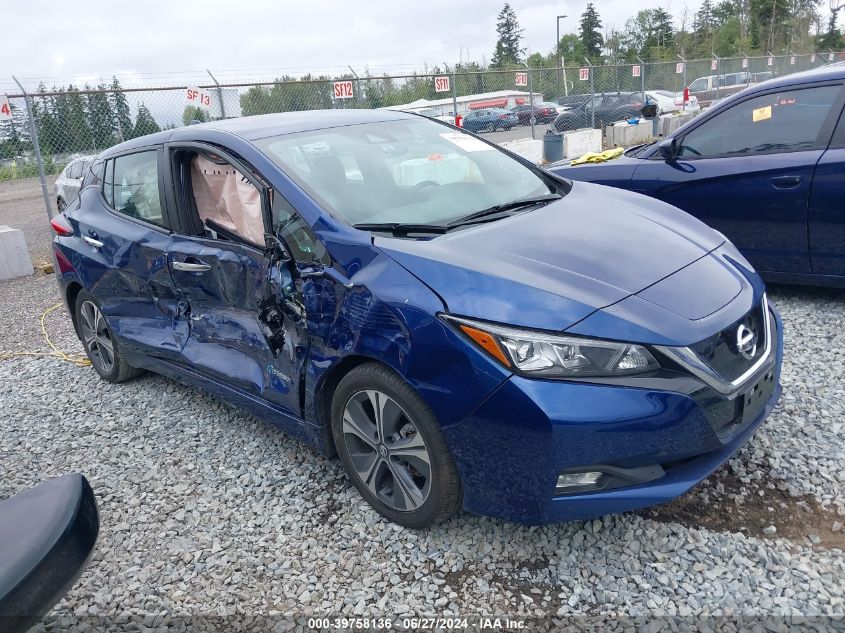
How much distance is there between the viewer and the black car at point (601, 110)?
19.6 m

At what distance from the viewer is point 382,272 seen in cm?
263

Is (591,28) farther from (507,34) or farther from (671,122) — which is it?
(671,122)

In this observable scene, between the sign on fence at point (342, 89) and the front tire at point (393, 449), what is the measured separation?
9843mm

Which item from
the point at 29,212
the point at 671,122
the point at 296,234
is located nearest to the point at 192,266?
the point at 296,234

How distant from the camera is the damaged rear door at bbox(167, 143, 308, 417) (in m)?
3.04

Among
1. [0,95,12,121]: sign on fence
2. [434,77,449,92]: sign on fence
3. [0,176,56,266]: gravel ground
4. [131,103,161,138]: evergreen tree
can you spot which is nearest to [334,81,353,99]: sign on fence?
[131,103,161,138]: evergreen tree

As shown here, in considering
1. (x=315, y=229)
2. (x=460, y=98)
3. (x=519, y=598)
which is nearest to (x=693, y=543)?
(x=519, y=598)

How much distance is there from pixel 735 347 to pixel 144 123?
34.7 feet

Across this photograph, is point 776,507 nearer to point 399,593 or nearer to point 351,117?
point 399,593

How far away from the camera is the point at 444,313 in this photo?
241 centimetres

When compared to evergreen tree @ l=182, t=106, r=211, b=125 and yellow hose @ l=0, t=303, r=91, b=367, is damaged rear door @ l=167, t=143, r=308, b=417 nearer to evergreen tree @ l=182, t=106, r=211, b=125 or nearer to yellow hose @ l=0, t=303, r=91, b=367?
yellow hose @ l=0, t=303, r=91, b=367

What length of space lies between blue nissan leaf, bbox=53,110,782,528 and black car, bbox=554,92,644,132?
1670 centimetres

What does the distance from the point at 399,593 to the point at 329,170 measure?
188 centimetres

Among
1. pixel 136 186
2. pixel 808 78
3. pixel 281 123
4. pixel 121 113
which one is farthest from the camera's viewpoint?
pixel 121 113
